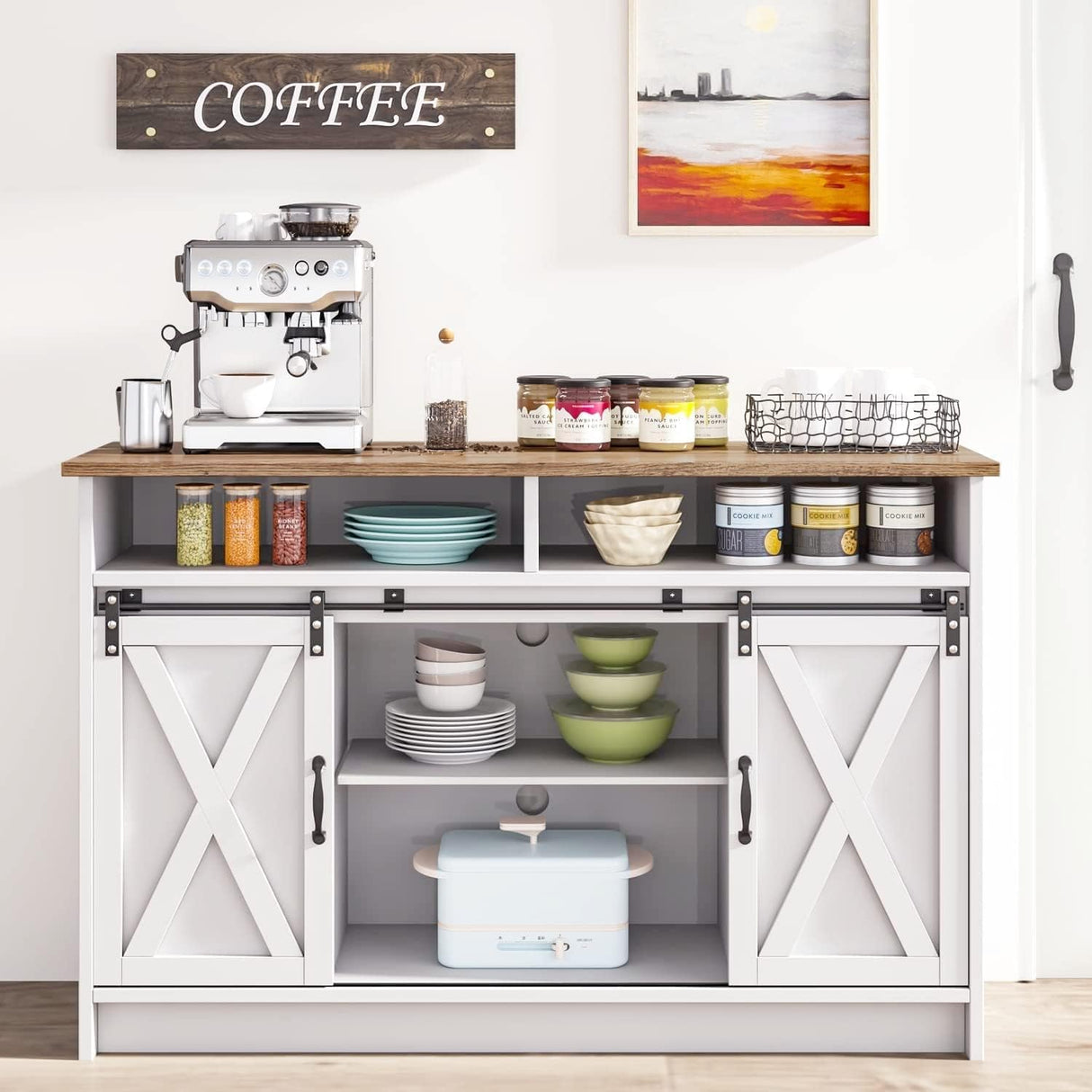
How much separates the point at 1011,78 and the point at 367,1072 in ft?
7.79

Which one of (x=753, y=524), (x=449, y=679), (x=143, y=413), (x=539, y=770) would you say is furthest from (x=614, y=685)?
(x=143, y=413)

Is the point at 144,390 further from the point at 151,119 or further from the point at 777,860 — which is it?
the point at 777,860

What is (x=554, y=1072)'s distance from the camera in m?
2.67

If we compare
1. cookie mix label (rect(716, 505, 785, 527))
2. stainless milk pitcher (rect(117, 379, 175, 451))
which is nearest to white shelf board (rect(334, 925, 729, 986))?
cookie mix label (rect(716, 505, 785, 527))

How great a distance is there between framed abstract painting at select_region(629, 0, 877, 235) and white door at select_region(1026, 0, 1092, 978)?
392mm

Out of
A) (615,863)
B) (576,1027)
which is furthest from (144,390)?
(576,1027)

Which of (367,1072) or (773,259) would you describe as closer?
(367,1072)

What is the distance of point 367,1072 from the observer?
2672 millimetres

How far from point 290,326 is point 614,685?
3.08 feet

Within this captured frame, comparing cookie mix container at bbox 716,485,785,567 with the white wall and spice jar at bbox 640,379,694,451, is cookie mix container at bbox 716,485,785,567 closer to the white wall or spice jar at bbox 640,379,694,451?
spice jar at bbox 640,379,694,451

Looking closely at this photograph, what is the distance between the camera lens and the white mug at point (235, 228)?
9.11 feet

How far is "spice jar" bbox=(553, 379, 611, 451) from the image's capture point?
108 inches

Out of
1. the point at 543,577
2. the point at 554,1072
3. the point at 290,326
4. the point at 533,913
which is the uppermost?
the point at 290,326

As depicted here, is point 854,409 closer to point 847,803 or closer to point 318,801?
point 847,803
